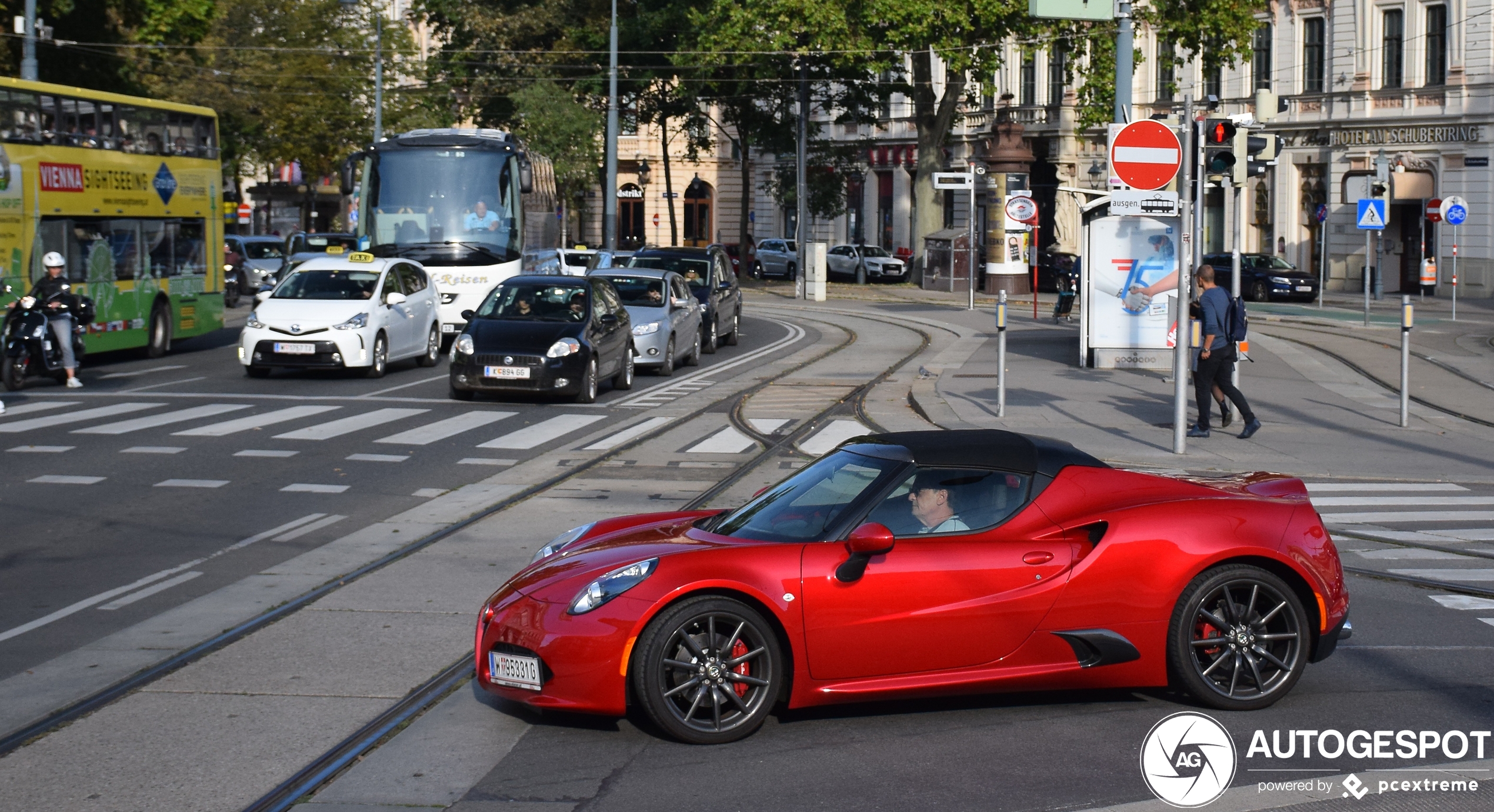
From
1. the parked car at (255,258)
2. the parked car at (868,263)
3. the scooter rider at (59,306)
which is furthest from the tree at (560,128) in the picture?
the scooter rider at (59,306)

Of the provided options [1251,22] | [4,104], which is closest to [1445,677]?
[4,104]

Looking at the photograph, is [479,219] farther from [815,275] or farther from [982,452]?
[982,452]

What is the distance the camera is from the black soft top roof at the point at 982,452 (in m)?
6.69

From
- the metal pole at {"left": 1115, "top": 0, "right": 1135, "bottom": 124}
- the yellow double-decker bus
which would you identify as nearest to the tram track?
the metal pole at {"left": 1115, "top": 0, "right": 1135, "bottom": 124}

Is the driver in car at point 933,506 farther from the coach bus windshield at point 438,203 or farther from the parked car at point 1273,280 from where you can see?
the parked car at point 1273,280

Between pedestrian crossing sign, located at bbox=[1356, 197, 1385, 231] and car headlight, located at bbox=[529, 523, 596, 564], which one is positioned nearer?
car headlight, located at bbox=[529, 523, 596, 564]

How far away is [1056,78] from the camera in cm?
6366

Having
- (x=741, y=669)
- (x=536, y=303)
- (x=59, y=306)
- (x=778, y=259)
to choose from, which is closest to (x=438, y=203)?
(x=536, y=303)

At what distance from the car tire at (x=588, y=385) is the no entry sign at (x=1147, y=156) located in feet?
25.1

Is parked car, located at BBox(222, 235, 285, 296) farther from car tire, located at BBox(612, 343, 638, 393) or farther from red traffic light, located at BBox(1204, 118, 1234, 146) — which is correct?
red traffic light, located at BBox(1204, 118, 1234, 146)

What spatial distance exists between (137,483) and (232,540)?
275cm

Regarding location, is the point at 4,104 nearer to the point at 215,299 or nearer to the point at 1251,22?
the point at 215,299

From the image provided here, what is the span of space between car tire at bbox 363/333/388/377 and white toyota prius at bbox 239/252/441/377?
2cm

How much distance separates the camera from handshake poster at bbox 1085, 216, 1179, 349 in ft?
74.9
